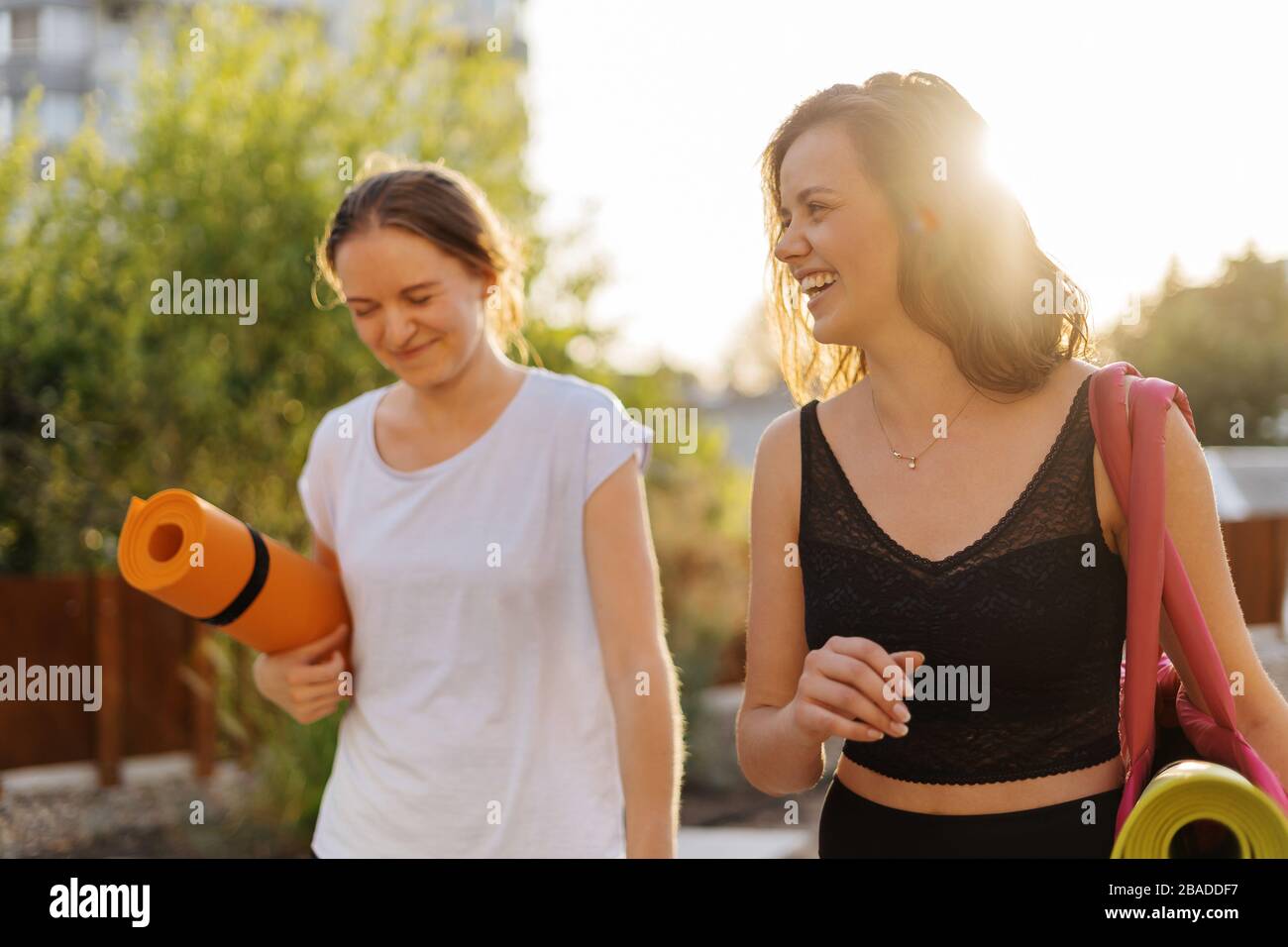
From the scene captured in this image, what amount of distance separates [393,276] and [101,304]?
7725 millimetres

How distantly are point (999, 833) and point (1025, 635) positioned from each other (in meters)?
0.24

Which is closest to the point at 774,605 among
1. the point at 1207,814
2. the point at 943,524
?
the point at 943,524

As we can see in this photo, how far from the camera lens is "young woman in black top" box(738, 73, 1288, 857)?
1609 mm

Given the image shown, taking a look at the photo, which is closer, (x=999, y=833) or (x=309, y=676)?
(x=999, y=833)

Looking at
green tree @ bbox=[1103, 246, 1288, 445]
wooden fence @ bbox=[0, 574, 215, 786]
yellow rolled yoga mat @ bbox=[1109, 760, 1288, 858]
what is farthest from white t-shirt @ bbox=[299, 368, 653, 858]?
green tree @ bbox=[1103, 246, 1288, 445]

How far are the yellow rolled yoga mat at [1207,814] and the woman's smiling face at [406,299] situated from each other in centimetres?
129

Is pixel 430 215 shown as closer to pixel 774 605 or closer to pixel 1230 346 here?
pixel 774 605

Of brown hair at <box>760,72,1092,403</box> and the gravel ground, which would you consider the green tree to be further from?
brown hair at <box>760,72,1092,403</box>

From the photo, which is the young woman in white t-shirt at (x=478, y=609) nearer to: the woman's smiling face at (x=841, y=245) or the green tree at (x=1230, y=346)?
the woman's smiling face at (x=841, y=245)

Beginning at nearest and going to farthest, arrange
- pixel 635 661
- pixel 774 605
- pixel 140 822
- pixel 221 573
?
pixel 774 605
pixel 221 573
pixel 635 661
pixel 140 822

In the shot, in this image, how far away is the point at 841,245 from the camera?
1.71m

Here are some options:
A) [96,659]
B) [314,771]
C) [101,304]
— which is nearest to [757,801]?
[314,771]

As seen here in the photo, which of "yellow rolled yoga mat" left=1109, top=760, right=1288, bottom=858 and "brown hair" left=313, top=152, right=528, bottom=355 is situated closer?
"yellow rolled yoga mat" left=1109, top=760, right=1288, bottom=858

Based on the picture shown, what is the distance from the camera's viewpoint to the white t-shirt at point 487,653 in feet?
6.84
